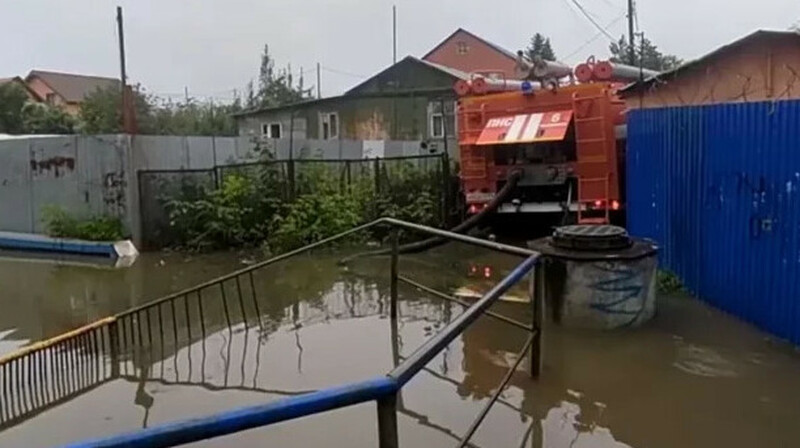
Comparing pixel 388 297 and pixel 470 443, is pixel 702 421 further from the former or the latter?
pixel 388 297

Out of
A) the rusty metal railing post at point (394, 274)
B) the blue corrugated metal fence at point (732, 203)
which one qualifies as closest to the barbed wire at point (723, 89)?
the blue corrugated metal fence at point (732, 203)

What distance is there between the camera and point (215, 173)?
471 inches

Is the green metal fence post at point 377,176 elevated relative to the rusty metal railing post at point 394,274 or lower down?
elevated

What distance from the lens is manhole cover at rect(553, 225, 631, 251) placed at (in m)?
5.89

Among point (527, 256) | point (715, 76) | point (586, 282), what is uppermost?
point (715, 76)

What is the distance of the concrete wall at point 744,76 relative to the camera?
27.7 ft

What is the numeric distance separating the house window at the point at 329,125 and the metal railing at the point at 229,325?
54.5 ft

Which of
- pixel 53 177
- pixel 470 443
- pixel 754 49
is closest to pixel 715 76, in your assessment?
pixel 754 49

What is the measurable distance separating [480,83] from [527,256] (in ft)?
25.4

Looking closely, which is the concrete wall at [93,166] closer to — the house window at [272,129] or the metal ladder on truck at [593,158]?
the metal ladder on truck at [593,158]

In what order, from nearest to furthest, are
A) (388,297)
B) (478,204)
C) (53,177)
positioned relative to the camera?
(388,297) → (478,204) → (53,177)

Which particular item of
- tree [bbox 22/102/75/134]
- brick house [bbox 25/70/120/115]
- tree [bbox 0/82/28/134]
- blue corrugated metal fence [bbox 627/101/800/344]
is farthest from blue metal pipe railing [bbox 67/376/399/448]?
brick house [bbox 25/70/120/115]

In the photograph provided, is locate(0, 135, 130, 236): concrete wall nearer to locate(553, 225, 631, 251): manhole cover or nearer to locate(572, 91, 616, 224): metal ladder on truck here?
locate(572, 91, 616, 224): metal ladder on truck

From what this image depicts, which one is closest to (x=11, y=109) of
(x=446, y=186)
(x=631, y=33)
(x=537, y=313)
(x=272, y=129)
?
(x=272, y=129)
